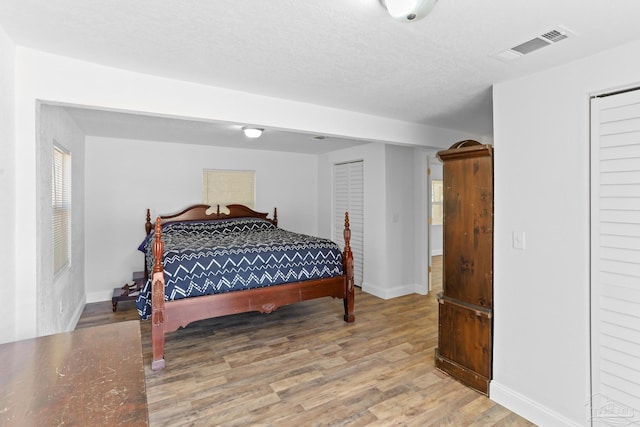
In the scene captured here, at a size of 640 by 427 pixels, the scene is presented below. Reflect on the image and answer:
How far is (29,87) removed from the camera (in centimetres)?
195

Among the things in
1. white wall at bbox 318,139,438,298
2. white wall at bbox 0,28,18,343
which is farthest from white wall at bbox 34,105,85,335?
white wall at bbox 318,139,438,298

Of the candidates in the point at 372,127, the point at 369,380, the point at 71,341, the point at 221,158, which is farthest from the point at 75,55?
the point at 221,158

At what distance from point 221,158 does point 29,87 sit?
3.36m

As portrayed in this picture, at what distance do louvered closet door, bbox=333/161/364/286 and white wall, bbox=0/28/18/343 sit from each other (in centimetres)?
408

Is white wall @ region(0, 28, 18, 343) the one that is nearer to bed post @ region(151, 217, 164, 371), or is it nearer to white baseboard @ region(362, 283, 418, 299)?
bed post @ region(151, 217, 164, 371)

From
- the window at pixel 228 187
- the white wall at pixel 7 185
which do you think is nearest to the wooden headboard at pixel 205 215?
the window at pixel 228 187

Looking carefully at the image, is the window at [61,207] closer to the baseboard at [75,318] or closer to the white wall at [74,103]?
the baseboard at [75,318]

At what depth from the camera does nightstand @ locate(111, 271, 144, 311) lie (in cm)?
404

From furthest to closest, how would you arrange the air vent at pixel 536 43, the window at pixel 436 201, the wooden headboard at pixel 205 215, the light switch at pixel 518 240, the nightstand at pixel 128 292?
1. the window at pixel 436 201
2. the wooden headboard at pixel 205 215
3. the nightstand at pixel 128 292
4. the light switch at pixel 518 240
5. the air vent at pixel 536 43

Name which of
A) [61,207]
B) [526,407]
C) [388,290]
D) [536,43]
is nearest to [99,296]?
[61,207]

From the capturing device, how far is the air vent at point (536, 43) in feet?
5.48

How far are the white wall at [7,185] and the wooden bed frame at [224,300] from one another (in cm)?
96

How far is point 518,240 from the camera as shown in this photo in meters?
2.29

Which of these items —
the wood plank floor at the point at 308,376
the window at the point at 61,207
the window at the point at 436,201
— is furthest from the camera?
the window at the point at 436,201
